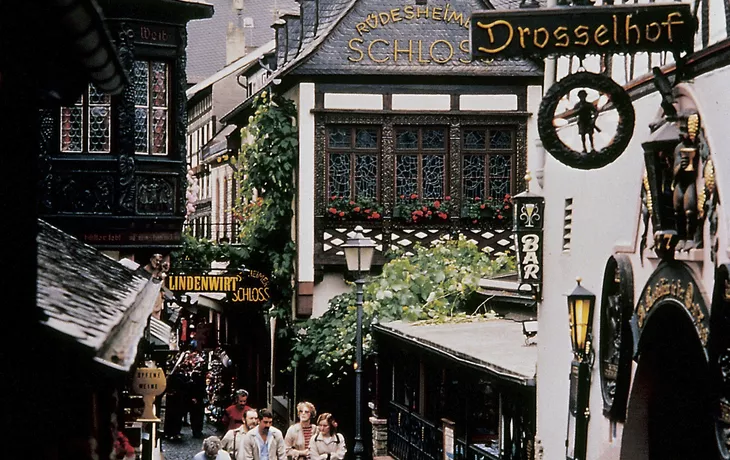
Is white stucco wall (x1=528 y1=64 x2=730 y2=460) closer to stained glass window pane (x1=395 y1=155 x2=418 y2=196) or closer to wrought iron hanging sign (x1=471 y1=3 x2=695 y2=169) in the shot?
wrought iron hanging sign (x1=471 y1=3 x2=695 y2=169)

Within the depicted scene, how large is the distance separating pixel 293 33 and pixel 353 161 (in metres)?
3.61

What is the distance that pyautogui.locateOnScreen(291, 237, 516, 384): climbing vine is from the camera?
2723 centimetres

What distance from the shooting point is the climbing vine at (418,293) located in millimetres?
27234

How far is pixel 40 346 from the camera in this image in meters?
6.96

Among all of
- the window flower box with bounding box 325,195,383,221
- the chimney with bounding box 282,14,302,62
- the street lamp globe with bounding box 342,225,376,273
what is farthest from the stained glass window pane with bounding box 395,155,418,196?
the street lamp globe with bounding box 342,225,376,273

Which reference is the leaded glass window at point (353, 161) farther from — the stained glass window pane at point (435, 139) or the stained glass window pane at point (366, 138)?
the stained glass window pane at point (435, 139)

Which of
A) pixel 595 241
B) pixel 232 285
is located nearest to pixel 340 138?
pixel 232 285

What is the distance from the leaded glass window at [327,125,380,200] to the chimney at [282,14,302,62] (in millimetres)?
2722

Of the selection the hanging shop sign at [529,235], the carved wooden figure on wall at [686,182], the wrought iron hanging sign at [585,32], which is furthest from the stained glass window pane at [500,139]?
the wrought iron hanging sign at [585,32]

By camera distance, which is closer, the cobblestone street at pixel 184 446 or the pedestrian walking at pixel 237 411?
the pedestrian walking at pixel 237 411

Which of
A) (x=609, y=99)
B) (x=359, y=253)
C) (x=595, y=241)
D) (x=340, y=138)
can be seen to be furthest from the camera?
(x=340, y=138)

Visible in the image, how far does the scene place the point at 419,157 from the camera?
1267 inches

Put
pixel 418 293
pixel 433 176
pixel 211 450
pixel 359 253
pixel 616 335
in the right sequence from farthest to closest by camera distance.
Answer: pixel 433 176, pixel 418 293, pixel 359 253, pixel 211 450, pixel 616 335

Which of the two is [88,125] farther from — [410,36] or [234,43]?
[234,43]
